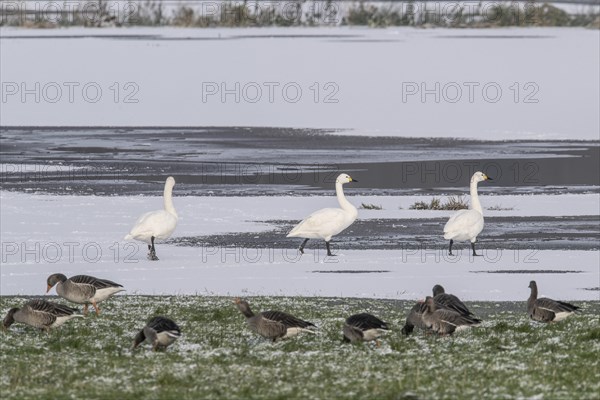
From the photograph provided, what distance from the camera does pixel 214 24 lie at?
5534 cm

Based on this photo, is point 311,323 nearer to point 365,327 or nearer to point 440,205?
point 365,327

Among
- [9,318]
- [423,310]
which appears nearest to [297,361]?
[423,310]

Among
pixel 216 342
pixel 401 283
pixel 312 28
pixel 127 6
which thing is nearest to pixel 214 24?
pixel 312 28

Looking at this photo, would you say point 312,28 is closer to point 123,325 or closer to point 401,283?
point 401,283

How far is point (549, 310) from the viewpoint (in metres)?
11.8

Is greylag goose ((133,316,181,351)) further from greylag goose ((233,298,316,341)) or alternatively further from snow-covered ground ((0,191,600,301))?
snow-covered ground ((0,191,600,301))

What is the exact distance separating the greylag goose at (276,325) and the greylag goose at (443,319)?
101 cm

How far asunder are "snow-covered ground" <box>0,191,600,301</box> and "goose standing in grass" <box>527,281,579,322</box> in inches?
105

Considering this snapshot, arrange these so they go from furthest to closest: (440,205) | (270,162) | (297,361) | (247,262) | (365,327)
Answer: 1. (270,162)
2. (440,205)
3. (247,262)
4. (365,327)
5. (297,361)

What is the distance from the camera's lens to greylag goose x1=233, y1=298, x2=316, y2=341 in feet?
35.7

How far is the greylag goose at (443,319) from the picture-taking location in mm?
11039

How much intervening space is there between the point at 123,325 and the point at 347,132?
A: 1968 cm

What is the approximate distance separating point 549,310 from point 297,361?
2843 millimetres

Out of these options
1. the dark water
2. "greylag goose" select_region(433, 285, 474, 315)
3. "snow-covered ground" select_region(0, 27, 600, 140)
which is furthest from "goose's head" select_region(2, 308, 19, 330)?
"snow-covered ground" select_region(0, 27, 600, 140)
